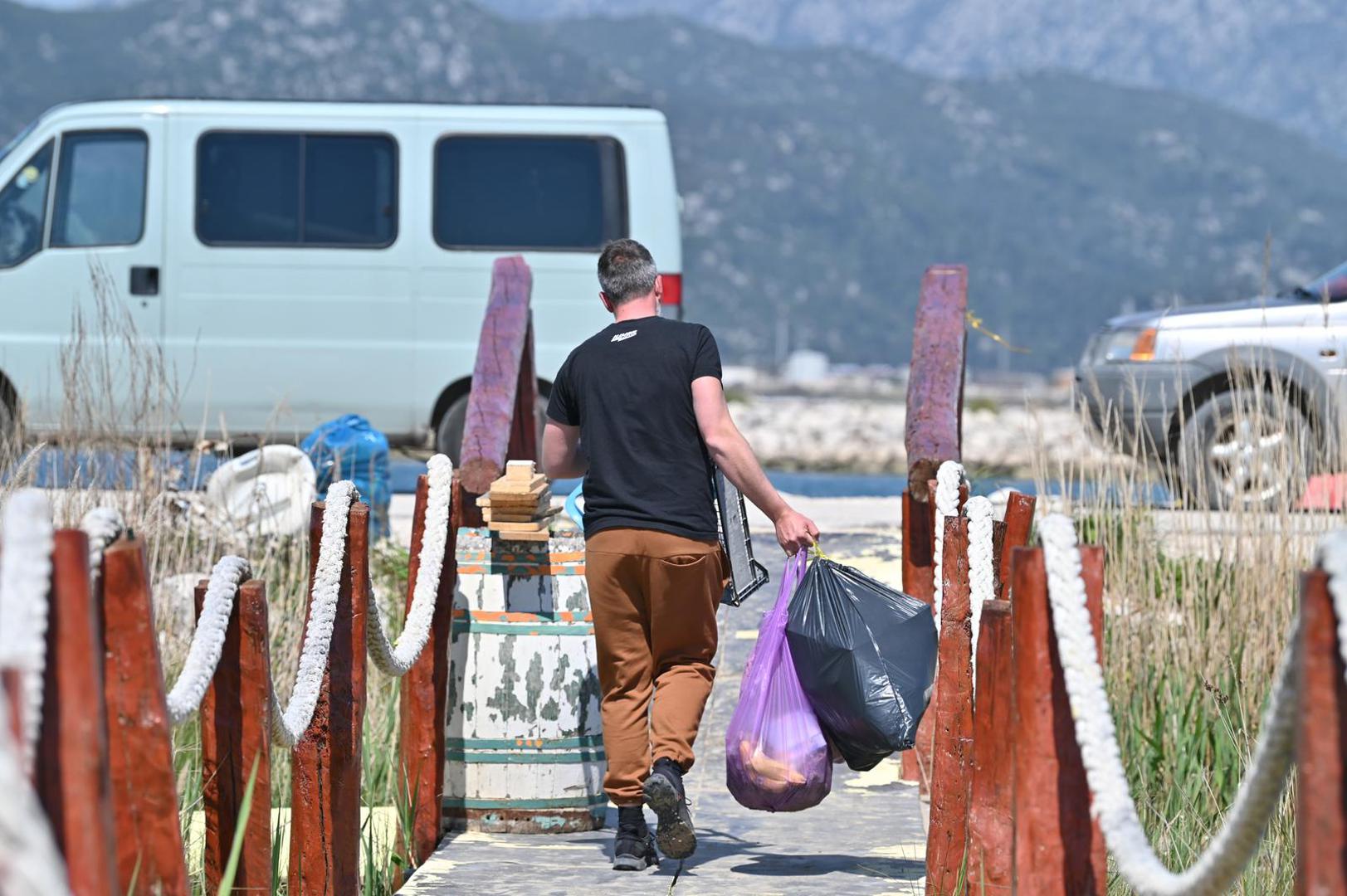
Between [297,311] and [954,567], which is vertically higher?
[297,311]

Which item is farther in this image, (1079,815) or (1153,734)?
(1153,734)

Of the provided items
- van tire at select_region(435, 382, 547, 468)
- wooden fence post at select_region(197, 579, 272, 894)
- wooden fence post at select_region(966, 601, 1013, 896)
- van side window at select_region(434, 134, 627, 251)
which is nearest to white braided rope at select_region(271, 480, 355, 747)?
wooden fence post at select_region(197, 579, 272, 894)

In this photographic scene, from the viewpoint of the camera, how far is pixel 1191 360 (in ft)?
31.1

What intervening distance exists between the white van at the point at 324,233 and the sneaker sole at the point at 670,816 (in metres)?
5.96

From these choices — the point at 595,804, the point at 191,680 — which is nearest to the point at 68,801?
the point at 191,680

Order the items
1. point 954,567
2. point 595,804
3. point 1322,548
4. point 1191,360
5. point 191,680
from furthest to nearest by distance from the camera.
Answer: point 1191,360 → point 595,804 → point 954,567 → point 191,680 → point 1322,548

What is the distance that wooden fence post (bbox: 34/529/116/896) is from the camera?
202 centimetres

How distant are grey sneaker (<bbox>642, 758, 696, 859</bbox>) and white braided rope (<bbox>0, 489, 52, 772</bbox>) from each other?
2.29 meters

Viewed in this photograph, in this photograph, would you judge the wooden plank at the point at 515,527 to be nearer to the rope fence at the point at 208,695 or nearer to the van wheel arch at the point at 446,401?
the rope fence at the point at 208,695

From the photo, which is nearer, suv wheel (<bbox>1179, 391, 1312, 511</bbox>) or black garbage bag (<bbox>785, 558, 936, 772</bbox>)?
black garbage bag (<bbox>785, 558, 936, 772</bbox>)

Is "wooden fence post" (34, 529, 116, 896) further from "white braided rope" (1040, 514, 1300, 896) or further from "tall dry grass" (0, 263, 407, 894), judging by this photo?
"tall dry grass" (0, 263, 407, 894)

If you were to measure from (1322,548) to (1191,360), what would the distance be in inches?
305

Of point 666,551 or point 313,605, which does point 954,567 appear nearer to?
point 666,551

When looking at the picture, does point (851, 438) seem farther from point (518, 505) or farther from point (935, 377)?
point (518, 505)
